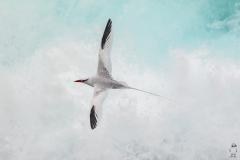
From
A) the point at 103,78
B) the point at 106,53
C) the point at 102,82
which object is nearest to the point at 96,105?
the point at 102,82

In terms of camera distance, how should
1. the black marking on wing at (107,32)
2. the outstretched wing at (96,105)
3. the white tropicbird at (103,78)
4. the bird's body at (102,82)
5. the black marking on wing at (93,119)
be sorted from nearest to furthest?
1. the black marking on wing at (93,119)
2. the outstretched wing at (96,105)
3. the white tropicbird at (103,78)
4. the bird's body at (102,82)
5. the black marking on wing at (107,32)

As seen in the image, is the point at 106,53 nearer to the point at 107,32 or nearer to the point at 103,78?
the point at 107,32

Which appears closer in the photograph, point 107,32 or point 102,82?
point 102,82

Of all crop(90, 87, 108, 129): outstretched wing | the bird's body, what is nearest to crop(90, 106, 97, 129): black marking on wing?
crop(90, 87, 108, 129): outstretched wing

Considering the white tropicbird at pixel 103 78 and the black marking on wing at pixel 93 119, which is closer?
the black marking on wing at pixel 93 119

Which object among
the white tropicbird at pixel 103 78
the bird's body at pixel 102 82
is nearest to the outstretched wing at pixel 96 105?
the white tropicbird at pixel 103 78

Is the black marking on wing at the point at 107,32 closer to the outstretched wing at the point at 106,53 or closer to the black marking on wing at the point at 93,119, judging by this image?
the outstretched wing at the point at 106,53

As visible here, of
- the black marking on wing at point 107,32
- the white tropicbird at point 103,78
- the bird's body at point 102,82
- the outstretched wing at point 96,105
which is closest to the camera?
the outstretched wing at point 96,105
